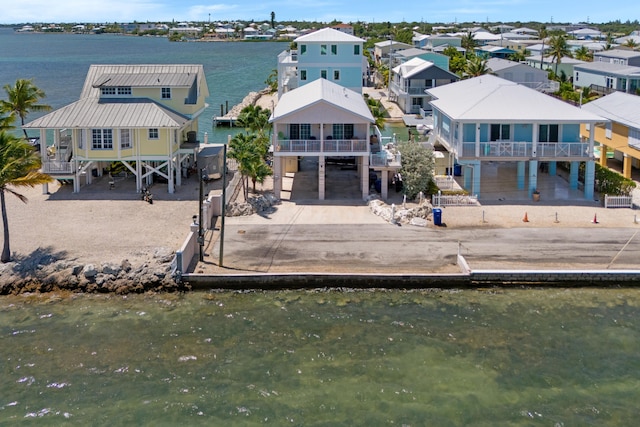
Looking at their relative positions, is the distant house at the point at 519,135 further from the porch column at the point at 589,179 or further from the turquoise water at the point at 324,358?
the turquoise water at the point at 324,358

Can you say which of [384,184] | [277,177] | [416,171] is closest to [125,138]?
[277,177]

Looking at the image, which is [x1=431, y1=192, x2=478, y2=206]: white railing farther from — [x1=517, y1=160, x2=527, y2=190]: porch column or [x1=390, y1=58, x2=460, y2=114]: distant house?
[x1=390, y1=58, x2=460, y2=114]: distant house

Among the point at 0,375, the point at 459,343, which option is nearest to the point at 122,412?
the point at 0,375

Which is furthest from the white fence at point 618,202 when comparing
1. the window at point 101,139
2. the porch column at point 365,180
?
the window at point 101,139

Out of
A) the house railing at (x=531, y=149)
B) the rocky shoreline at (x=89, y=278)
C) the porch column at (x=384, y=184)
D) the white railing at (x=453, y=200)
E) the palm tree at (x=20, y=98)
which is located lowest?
the rocky shoreline at (x=89, y=278)

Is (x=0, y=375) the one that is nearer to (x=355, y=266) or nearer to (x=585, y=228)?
(x=355, y=266)

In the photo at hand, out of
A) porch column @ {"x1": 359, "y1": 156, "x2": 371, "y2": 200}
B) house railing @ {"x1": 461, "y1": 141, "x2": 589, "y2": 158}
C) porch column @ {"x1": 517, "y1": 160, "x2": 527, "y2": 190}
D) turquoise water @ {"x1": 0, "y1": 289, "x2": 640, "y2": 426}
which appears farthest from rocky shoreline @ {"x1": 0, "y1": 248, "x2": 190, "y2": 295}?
porch column @ {"x1": 517, "y1": 160, "x2": 527, "y2": 190}
